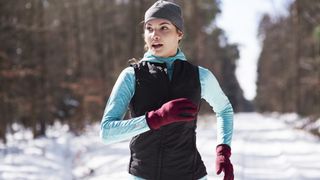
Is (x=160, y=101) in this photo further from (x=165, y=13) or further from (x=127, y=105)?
(x=165, y=13)

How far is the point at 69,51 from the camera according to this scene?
38656mm

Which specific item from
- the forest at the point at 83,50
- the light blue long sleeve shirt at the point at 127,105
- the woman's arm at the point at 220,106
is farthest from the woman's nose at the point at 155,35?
the forest at the point at 83,50

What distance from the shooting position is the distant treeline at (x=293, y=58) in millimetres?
33719

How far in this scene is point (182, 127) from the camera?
279 centimetres

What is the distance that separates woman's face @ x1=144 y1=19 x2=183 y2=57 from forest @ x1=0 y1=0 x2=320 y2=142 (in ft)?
33.0

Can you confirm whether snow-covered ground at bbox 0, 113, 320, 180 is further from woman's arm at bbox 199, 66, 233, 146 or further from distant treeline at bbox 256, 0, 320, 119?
distant treeline at bbox 256, 0, 320, 119

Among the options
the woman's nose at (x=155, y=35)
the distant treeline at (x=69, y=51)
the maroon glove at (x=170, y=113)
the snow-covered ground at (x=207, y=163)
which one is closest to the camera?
the maroon glove at (x=170, y=113)

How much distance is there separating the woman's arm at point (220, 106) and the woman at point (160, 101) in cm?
5

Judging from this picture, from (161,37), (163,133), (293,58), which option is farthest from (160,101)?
(293,58)

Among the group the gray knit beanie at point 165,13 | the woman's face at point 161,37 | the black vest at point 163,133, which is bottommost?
the black vest at point 163,133

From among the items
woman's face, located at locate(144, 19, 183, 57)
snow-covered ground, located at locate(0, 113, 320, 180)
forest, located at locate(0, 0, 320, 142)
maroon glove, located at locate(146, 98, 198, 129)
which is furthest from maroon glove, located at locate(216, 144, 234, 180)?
forest, located at locate(0, 0, 320, 142)

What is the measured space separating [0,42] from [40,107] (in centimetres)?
960

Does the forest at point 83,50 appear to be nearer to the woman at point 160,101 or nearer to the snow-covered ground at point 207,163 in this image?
the snow-covered ground at point 207,163

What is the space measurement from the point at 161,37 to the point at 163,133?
0.52 m
